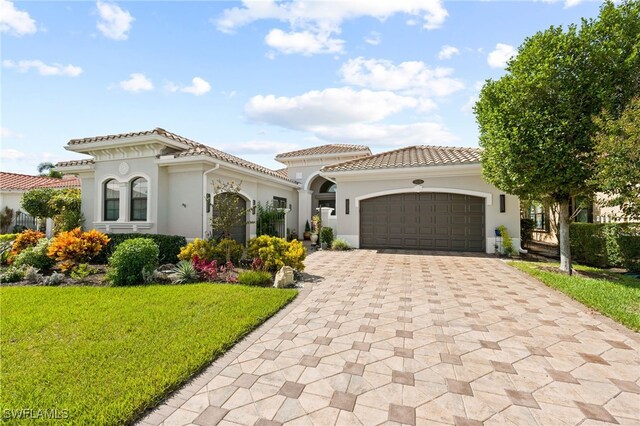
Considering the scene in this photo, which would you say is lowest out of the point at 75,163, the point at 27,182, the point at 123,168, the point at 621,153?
the point at 621,153

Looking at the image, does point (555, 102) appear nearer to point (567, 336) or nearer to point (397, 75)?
point (397, 75)

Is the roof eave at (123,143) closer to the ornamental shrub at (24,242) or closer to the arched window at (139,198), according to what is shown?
the arched window at (139,198)

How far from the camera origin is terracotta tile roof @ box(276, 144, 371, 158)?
63.5 feet

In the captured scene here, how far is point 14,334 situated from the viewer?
165 inches

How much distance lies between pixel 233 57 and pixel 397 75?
5.51m

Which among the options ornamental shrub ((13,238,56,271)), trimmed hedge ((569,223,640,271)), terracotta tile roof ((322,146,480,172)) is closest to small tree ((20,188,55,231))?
ornamental shrub ((13,238,56,271))

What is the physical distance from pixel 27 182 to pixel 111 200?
15.5m

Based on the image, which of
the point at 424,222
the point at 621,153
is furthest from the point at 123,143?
the point at 621,153

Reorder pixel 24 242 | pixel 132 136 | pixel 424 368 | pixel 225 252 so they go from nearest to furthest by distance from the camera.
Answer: pixel 424 368 < pixel 225 252 < pixel 24 242 < pixel 132 136

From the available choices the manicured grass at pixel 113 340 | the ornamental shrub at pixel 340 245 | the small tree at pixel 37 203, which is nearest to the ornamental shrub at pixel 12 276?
the manicured grass at pixel 113 340

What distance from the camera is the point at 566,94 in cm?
711

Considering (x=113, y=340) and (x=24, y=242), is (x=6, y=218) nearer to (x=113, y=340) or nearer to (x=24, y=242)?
(x=24, y=242)

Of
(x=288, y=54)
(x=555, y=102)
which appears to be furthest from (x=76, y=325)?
(x=555, y=102)

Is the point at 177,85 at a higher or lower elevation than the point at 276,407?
higher
